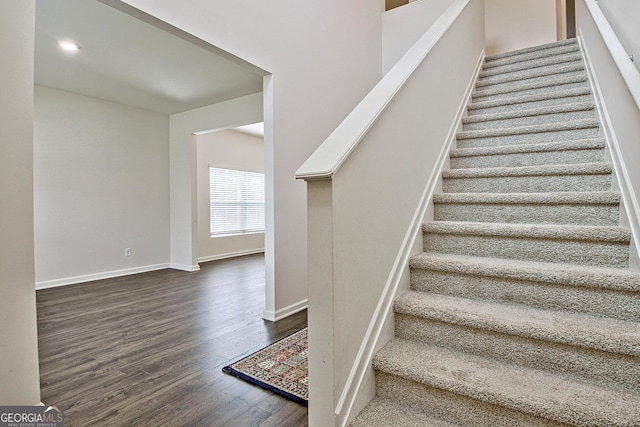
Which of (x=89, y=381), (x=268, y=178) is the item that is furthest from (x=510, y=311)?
(x=89, y=381)

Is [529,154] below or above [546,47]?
below

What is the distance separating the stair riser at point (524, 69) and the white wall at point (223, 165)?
15.3 feet

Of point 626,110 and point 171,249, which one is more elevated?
point 626,110

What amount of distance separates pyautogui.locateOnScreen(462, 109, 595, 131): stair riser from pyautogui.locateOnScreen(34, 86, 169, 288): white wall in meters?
4.72

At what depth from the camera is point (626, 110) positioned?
158 centimetres

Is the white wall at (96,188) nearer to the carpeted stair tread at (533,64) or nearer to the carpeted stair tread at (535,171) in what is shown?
the carpeted stair tread at (535,171)

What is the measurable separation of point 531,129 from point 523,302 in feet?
5.06

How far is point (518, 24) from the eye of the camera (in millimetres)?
4949

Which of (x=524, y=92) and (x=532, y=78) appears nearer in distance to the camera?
(x=524, y=92)

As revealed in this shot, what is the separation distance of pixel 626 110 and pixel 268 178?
241cm

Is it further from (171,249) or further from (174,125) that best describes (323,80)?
(171,249)

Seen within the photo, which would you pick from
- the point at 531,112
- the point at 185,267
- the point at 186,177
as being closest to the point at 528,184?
the point at 531,112

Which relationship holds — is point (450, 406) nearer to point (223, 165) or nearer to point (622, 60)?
point (622, 60)

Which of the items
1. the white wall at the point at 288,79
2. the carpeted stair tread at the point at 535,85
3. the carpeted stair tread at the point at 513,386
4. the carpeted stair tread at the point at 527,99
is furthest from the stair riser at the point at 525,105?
the carpeted stair tread at the point at 513,386
